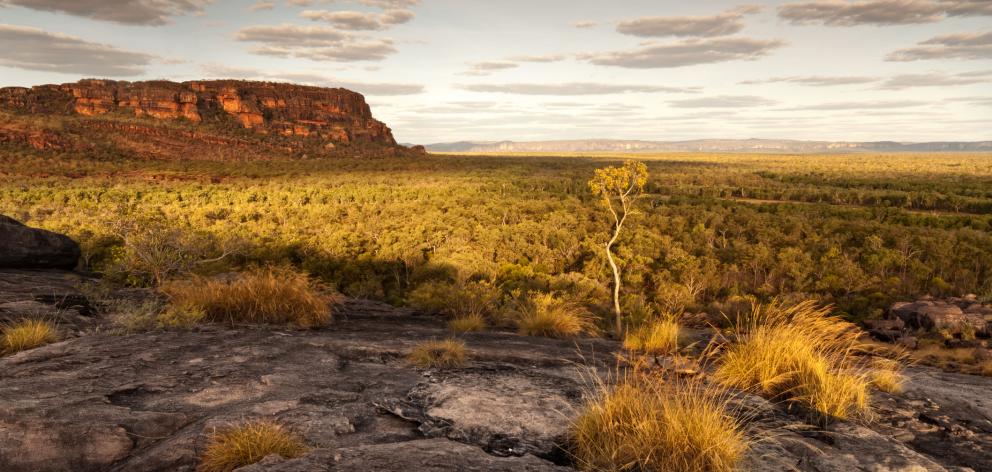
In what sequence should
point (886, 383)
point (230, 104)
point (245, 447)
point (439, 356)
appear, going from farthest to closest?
point (230, 104) < point (439, 356) < point (886, 383) < point (245, 447)

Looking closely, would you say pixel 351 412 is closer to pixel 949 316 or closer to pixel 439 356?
pixel 439 356

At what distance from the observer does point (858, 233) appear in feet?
119

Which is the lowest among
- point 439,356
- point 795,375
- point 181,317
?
point 439,356

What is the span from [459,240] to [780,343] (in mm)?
30528

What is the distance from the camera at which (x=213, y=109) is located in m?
130

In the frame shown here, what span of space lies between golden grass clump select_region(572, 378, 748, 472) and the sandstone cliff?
103957 millimetres

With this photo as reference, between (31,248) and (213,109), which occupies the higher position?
(213,109)

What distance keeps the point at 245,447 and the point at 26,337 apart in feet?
13.4

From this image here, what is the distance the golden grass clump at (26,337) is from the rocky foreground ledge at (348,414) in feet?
1.36

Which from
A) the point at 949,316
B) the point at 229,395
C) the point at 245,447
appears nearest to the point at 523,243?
the point at 949,316

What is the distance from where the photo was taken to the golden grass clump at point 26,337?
17.7 ft

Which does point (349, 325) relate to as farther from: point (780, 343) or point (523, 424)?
point (780, 343)

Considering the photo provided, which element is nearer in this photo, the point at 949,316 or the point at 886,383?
the point at 886,383

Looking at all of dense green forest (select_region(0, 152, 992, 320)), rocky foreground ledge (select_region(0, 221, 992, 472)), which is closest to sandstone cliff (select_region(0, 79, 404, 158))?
dense green forest (select_region(0, 152, 992, 320))
